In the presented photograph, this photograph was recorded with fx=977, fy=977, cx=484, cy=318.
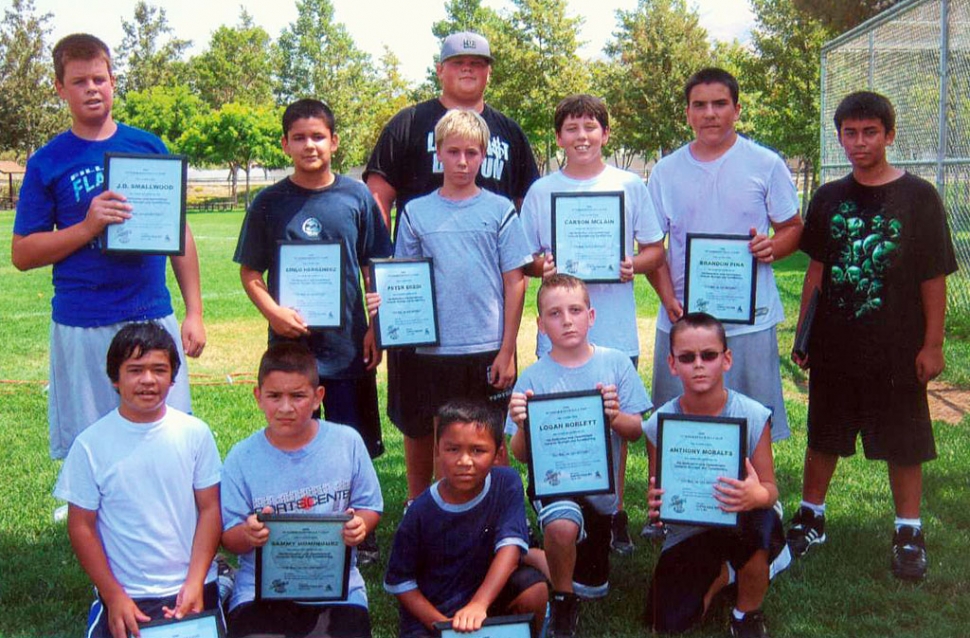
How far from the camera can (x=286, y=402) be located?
3.73 m

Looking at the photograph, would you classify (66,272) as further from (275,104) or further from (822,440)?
(275,104)

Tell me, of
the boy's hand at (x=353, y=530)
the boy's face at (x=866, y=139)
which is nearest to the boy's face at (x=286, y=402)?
the boy's hand at (x=353, y=530)

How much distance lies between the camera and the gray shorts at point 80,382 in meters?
4.20

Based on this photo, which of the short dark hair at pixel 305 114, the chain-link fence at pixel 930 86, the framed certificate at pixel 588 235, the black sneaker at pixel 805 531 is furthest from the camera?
the chain-link fence at pixel 930 86

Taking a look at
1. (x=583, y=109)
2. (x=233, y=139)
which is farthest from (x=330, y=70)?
(x=583, y=109)

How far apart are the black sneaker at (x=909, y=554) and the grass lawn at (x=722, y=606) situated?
0.06 meters

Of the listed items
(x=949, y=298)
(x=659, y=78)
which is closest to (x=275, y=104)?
(x=659, y=78)

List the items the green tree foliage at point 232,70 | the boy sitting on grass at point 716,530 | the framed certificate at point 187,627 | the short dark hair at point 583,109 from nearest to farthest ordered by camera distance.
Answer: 1. the framed certificate at point 187,627
2. the boy sitting on grass at point 716,530
3. the short dark hair at point 583,109
4. the green tree foliage at point 232,70

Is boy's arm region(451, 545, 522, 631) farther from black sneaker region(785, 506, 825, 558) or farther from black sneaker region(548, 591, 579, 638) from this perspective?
black sneaker region(785, 506, 825, 558)

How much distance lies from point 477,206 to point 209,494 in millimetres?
1797

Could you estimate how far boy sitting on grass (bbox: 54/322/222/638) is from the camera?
3.54m

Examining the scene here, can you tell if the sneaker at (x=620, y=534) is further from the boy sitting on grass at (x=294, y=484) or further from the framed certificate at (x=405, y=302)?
the boy sitting on grass at (x=294, y=484)

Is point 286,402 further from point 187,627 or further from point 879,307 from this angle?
point 879,307

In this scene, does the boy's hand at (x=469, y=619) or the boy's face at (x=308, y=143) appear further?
the boy's face at (x=308, y=143)
